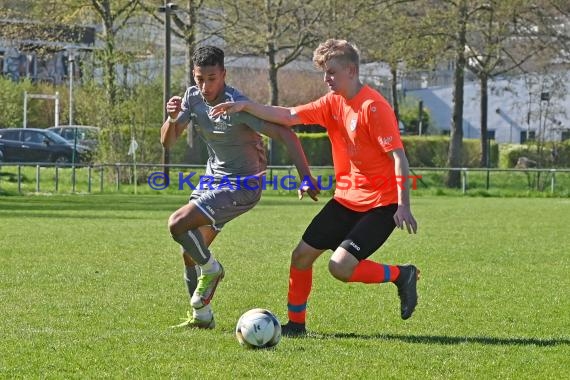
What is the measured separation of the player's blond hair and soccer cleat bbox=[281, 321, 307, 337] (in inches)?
68.6

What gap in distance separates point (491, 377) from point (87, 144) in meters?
27.9

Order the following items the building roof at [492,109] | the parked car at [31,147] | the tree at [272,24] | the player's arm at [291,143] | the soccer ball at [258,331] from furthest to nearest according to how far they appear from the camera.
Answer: the building roof at [492,109]
the tree at [272,24]
the parked car at [31,147]
the player's arm at [291,143]
the soccer ball at [258,331]

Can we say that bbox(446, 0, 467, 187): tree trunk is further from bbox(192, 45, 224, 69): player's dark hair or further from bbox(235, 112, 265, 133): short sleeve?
bbox(192, 45, 224, 69): player's dark hair

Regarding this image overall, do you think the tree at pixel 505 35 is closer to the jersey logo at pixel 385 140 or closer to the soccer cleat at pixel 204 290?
the soccer cleat at pixel 204 290

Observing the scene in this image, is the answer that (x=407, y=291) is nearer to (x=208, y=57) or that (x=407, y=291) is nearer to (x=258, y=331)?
(x=258, y=331)

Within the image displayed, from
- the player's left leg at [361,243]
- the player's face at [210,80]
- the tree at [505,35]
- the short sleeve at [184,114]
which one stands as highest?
the tree at [505,35]

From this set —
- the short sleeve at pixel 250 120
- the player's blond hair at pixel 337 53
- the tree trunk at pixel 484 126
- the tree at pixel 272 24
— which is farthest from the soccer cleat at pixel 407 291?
the tree trunk at pixel 484 126

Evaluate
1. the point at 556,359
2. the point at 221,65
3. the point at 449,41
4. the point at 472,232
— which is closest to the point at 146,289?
the point at 221,65

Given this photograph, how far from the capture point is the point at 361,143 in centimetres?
713

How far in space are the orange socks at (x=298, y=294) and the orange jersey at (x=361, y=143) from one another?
0.58 meters

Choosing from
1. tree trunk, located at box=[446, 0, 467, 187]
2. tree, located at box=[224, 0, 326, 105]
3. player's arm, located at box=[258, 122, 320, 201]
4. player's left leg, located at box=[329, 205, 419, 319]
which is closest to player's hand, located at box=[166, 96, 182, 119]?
player's arm, located at box=[258, 122, 320, 201]

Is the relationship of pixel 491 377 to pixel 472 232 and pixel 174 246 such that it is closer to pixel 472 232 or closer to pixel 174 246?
pixel 174 246

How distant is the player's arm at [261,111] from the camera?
7.38 m

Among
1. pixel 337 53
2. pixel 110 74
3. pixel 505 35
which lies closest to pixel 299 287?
pixel 337 53
